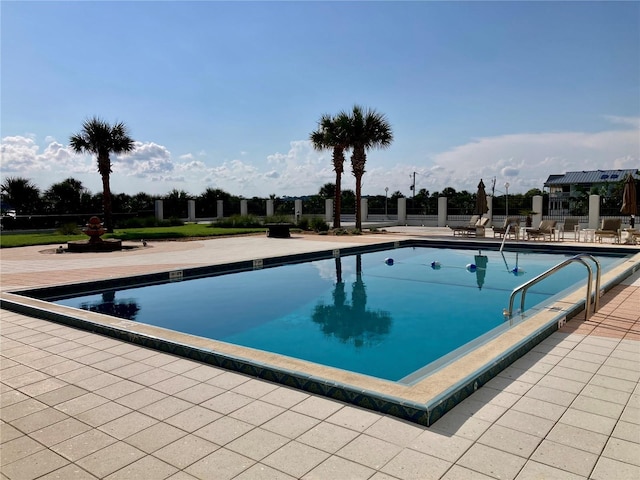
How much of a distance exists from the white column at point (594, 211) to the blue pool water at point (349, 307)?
11.2 m

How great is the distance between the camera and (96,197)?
29172 mm

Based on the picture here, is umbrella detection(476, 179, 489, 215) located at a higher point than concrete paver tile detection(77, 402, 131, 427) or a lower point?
higher

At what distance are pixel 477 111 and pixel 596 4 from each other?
24.9ft

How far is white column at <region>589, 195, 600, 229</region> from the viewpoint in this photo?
22.4 metres

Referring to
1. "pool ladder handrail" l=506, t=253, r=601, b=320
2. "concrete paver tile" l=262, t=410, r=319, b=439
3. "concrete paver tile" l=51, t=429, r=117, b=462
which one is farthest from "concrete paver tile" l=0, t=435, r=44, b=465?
"pool ladder handrail" l=506, t=253, r=601, b=320

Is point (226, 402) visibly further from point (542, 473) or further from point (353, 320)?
point (353, 320)

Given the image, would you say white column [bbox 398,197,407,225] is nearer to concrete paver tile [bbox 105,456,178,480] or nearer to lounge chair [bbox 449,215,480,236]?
lounge chair [bbox 449,215,480,236]

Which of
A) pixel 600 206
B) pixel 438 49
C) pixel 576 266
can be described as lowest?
pixel 576 266

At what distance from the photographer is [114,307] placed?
8.16 meters

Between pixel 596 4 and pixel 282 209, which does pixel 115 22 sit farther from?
pixel 282 209

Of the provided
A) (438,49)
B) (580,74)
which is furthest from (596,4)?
(438,49)

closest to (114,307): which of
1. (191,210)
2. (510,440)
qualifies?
(510,440)

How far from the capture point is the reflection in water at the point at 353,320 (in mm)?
6612

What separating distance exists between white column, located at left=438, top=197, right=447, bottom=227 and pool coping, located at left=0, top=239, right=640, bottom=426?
855 inches
